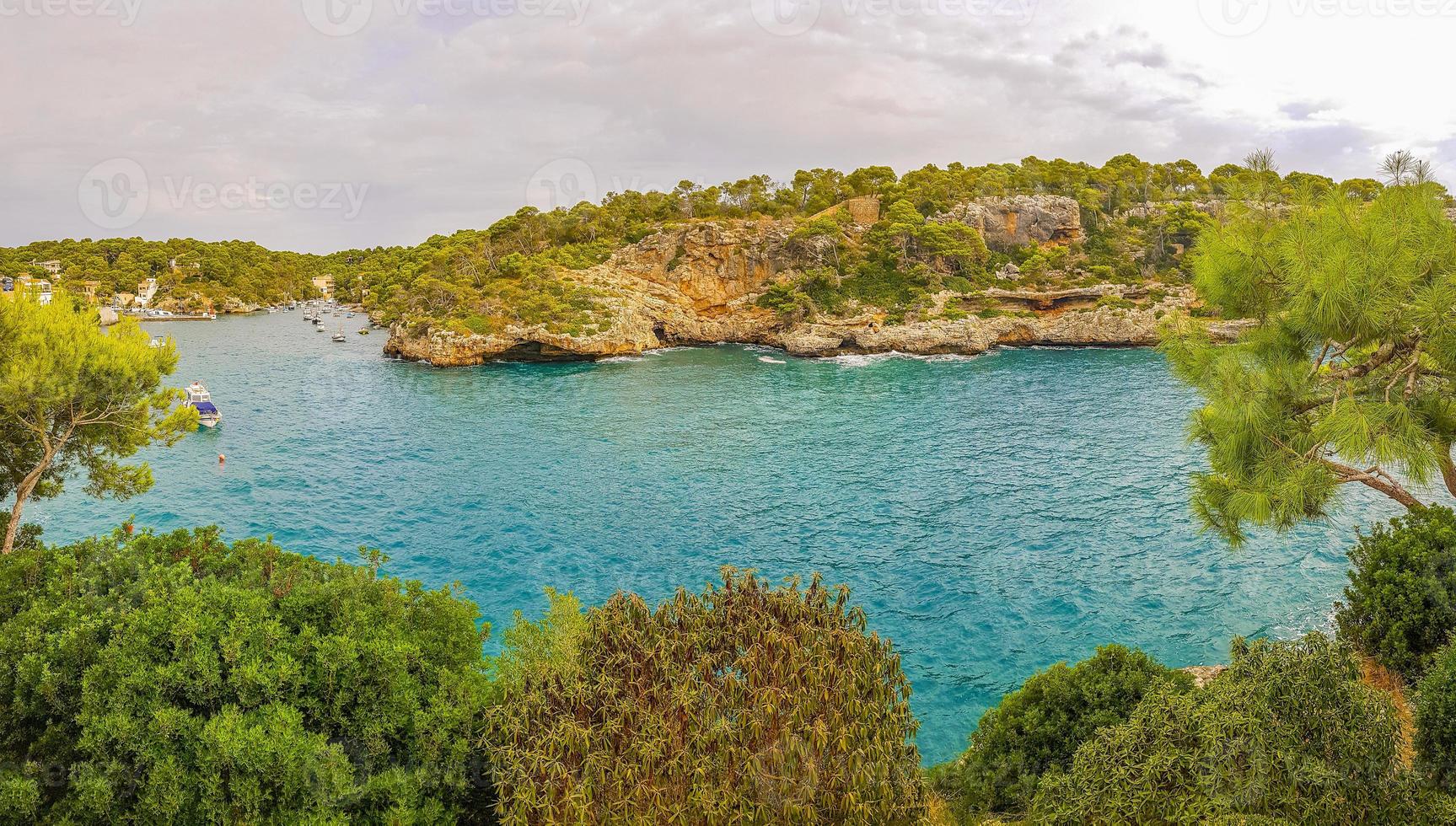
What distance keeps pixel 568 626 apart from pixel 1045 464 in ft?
72.8

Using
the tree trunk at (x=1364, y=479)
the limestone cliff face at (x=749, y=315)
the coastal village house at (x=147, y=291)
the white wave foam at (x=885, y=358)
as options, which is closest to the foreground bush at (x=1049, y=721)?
the tree trunk at (x=1364, y=479)

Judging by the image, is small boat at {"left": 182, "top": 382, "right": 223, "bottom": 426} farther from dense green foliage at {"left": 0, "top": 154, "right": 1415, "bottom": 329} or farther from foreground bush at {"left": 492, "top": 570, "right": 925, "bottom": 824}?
foreground bush at {"left": 492, "top": 570, "right": 925, "bottom": 824}

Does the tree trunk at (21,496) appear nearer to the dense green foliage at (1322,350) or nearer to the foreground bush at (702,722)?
the foreground bush at (702,722)

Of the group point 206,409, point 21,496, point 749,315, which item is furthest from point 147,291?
point 21,496

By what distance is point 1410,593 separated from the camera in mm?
9086

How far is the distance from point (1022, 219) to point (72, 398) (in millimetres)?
71778

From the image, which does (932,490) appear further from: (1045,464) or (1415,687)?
(1415,687)

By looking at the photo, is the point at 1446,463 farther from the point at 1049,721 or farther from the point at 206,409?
the point at 206,409

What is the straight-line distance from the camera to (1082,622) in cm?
1464

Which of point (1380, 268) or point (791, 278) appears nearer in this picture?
point (1380, 268)

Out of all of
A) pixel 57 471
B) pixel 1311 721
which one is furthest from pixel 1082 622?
pixel 57 471

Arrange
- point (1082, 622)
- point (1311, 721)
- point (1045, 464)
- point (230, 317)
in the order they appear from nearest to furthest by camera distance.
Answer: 1. point (1311, 721)
2. point (1082, 622)
3. point (1045, 464)
4. point (230, 317)

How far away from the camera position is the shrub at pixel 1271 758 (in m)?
4.59

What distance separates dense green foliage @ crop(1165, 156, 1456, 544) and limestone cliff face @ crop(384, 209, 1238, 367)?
145 feet
